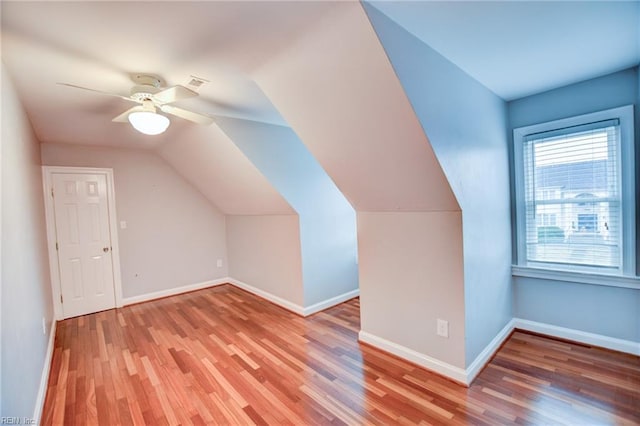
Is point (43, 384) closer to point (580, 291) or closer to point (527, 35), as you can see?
point (527, 35)

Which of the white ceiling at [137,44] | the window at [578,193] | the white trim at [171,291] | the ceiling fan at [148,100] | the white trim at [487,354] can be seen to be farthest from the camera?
the white trim at [171,291]

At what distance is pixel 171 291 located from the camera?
14.9 ft

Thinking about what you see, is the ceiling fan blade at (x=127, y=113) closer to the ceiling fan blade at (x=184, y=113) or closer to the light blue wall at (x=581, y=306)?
the ceiling fan blade at (x=184, y=113)

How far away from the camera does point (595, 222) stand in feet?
8.03

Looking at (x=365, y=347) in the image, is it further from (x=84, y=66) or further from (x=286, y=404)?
(x=84, y=66)

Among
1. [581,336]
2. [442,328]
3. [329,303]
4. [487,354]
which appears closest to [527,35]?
[442,328]

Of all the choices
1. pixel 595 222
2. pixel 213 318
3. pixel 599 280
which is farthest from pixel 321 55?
pixel 213 318

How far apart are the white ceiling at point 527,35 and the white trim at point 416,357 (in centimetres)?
220

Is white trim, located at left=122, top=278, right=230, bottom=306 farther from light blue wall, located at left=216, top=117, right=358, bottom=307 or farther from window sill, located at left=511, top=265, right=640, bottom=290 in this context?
window sill, located at left=511, top=265, right=640, bottom=290

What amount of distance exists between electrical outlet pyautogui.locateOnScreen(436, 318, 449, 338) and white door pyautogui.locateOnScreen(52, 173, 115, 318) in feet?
13.9

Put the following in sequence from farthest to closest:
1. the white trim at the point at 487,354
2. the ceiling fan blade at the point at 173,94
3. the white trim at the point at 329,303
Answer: the white trim at the point at 329,303
the white trim at the point at 487,354
the ceiling fan blade at the point at 173,94

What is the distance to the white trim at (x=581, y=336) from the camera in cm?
235

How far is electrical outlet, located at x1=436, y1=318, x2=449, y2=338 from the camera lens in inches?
86.5

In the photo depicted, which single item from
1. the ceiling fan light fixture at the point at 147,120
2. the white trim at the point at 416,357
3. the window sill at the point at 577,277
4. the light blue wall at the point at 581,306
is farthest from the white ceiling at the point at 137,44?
the light blue wall at the point at 581,306
